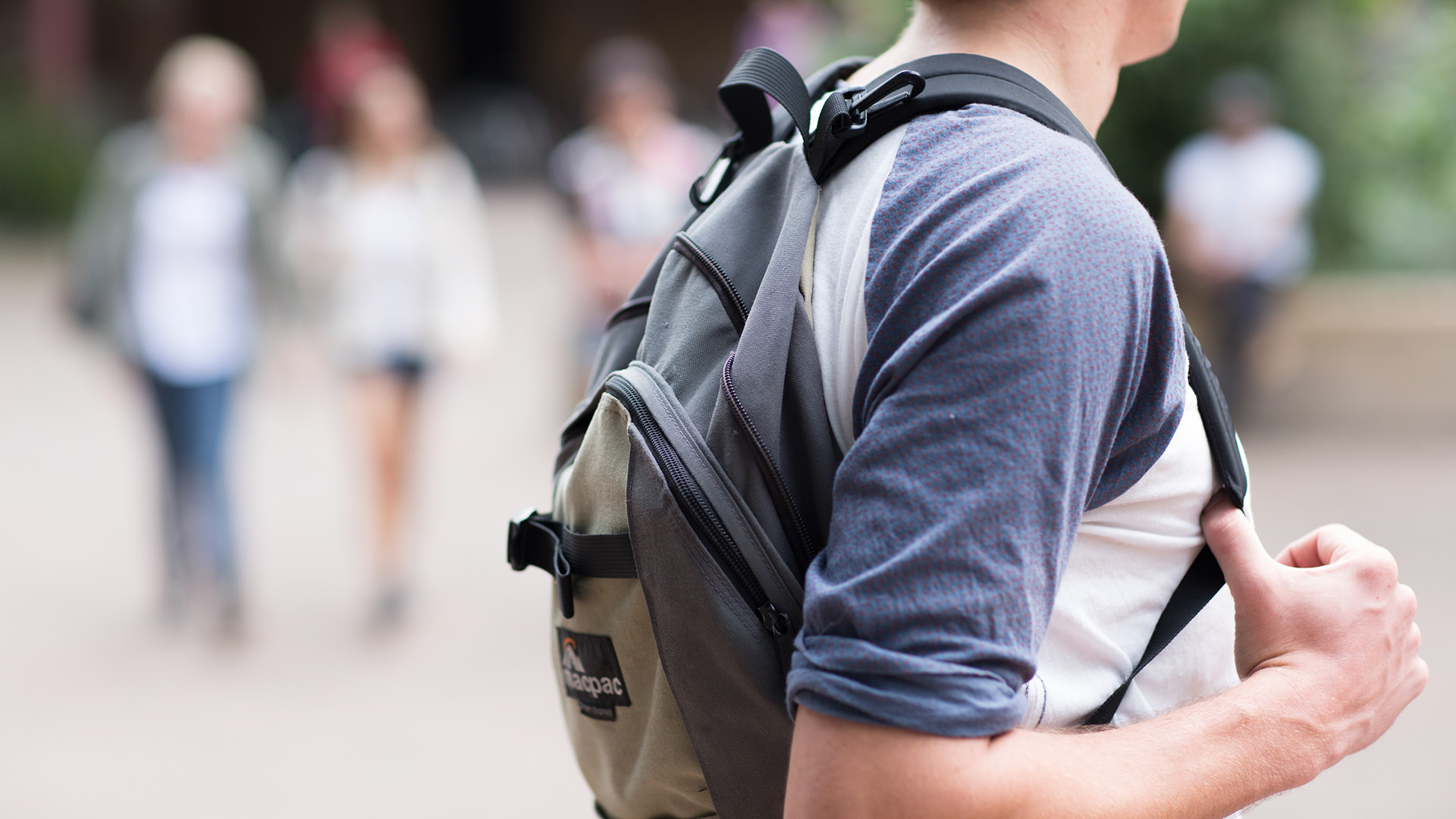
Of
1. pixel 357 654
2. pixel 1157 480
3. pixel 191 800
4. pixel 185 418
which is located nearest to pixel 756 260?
pixel 1157 480

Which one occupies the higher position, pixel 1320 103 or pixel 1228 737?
pixel 1320 103

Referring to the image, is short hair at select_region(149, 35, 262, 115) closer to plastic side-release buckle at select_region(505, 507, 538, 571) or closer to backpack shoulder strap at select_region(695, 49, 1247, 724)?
plastic side-release buckle at select_region(505, 507, 538, 571)

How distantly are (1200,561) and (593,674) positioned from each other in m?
0.67

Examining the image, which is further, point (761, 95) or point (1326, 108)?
point (1326, 108)

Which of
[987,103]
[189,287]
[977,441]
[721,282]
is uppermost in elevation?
[189,287]

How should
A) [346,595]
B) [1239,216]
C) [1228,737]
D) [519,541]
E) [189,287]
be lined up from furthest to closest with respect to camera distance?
[1239,216]
[346,595]
[189,287]
[519,541]
[1228,737]

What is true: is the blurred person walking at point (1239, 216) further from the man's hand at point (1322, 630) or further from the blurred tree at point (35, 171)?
the blurred tree at point (35, 171)

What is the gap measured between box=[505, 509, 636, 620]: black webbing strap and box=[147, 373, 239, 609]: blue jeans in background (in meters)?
4.55

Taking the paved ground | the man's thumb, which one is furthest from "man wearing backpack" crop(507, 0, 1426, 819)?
the paved ground

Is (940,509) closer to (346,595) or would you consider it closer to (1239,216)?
(346,595)

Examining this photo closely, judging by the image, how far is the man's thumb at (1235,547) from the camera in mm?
1234

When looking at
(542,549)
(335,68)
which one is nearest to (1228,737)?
(542,549)

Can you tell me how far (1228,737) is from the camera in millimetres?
1175

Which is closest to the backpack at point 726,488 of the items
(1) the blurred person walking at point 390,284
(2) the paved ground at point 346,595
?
(2) the paved ground at point 346,595
